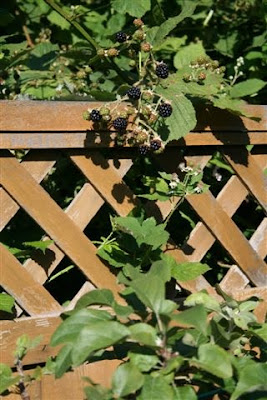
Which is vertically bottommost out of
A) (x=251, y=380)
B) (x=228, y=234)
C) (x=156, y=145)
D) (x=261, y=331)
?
(x=228, y=234)

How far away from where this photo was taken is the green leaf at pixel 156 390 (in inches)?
60.7

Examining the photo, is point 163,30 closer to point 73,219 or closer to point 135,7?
point 135,7

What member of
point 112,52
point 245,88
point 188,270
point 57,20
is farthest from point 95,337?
point 57,20

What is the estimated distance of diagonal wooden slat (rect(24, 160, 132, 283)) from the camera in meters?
2.38

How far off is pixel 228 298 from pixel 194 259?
65cm

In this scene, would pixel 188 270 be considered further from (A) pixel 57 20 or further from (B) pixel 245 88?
(A) pixel 57 20

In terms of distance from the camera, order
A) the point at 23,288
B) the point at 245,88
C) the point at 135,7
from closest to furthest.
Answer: the point at 23,288
the point at 135,7
the point at 245,88

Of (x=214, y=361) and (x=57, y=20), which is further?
(x=57, y=20)

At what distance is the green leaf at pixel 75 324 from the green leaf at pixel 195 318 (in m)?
0.20

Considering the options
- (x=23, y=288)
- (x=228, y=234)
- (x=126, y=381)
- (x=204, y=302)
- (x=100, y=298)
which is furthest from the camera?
(x=228, y=234)

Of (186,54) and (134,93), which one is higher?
(134,93)

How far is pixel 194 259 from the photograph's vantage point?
2674mm

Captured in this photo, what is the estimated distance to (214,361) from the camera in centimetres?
157

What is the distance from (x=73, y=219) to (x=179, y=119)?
43 centimetres
